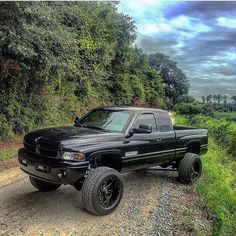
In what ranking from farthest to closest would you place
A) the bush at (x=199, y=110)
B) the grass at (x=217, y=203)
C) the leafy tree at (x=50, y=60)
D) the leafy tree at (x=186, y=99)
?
1. the leafy tree at (x=186, y=99)
2. the bush at (x=199, y=110)
3. the leafy tree at (x=50, y=60)
4. the grass at (x=217, y=203)

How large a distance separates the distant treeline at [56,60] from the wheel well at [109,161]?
281 inches

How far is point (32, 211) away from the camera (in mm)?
6883

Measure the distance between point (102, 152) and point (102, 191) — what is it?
2.40 feet

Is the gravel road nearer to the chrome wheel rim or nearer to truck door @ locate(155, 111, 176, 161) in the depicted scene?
the chrome wheel rim

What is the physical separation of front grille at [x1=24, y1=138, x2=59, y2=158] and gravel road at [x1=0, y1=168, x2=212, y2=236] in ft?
3.60

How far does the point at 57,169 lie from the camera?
21.4 ft

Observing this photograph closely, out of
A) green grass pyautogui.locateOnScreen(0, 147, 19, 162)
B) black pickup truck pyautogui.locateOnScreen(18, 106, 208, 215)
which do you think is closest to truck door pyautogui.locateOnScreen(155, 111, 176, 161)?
black pickup truck pyautogui.locateOnScreen(18, 106, 208, 215)

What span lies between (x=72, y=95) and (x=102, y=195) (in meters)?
17.7

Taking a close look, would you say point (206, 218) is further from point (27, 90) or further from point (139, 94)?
point (139, 94)

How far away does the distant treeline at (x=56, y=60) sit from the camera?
13562 millimetres

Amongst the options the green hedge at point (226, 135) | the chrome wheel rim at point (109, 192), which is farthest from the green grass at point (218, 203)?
the green hedge at point (226, 135)

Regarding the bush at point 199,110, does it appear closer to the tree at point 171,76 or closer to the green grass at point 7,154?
the tree at point 171,76

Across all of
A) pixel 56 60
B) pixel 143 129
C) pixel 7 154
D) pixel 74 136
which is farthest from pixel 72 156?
pixel 56 60

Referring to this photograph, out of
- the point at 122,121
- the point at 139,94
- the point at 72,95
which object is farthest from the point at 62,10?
the point at 139,94
